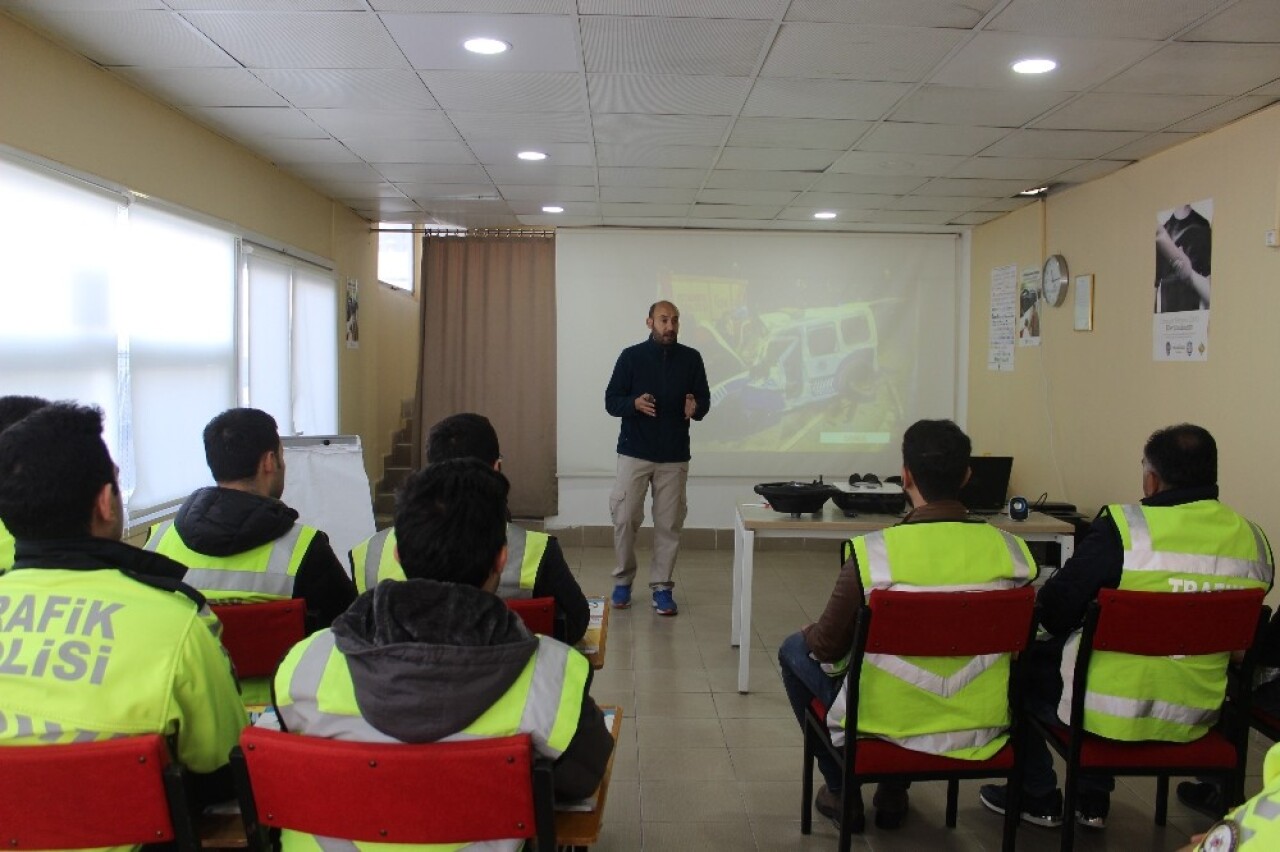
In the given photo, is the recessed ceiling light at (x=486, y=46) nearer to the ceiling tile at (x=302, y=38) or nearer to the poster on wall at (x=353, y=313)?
the ceiling tile at (x=302, y=38)

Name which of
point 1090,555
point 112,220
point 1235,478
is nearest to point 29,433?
point 1090,555

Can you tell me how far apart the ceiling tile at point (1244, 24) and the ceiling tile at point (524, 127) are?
2.29 m

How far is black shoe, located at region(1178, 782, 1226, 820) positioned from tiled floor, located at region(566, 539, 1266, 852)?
0.10 feet

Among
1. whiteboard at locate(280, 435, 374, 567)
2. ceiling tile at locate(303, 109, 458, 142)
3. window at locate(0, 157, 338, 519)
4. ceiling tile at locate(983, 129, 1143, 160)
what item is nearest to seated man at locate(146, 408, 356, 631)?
window at locate(0, 157, 338, 519)

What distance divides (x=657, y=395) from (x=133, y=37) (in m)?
2.94

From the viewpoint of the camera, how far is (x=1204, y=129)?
4133mm

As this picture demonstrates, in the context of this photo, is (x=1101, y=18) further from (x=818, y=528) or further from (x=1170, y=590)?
(x=818, y=528)

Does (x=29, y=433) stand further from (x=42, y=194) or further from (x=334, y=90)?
(x=334, y=90)

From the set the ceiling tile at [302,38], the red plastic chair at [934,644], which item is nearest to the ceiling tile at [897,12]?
the ceiling tile at [302,38]

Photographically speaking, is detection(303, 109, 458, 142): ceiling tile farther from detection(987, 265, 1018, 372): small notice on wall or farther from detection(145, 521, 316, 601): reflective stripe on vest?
detection(987, 265, 1018, 372): small notice on wall

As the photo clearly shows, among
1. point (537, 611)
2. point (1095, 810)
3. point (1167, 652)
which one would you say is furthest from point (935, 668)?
point (1095, 810)

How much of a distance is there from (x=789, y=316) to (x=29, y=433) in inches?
244

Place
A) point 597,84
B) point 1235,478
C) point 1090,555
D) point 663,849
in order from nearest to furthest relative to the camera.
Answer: point 1090,555 < point 663,849 < point 597,84 < point 1235,478

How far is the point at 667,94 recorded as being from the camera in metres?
3.77
